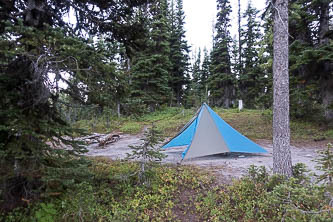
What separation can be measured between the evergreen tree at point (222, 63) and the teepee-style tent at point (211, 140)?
1391cm

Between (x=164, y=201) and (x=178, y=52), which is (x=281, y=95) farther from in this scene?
(x=178, y=52)

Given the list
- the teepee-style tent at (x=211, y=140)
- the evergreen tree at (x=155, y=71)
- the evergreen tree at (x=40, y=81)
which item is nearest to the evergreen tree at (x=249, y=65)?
the evergreen tree at (x=155, y=71)

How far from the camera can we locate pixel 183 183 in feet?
12.6

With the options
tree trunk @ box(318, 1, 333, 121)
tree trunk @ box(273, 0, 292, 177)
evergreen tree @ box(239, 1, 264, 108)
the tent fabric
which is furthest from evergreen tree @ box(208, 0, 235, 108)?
tree trunk @ box(273, 0, 292, 177)

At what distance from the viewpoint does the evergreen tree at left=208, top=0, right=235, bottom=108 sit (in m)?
19.1

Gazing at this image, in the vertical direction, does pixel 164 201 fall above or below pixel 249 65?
below

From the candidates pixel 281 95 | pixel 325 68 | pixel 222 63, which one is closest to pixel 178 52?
pixel 222 63

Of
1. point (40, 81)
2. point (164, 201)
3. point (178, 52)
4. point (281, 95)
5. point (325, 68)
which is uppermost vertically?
point (178, 52)

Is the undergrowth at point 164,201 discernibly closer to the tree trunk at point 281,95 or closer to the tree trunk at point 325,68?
the tree trunk at point 281,95

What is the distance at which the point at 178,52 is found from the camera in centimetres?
2162

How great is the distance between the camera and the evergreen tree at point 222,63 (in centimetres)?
1911

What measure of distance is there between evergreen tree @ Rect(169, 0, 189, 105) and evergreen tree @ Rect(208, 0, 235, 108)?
3292mm

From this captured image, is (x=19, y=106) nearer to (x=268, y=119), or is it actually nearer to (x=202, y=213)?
(x=202, y=213)

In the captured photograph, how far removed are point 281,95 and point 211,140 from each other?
8.57 feet
